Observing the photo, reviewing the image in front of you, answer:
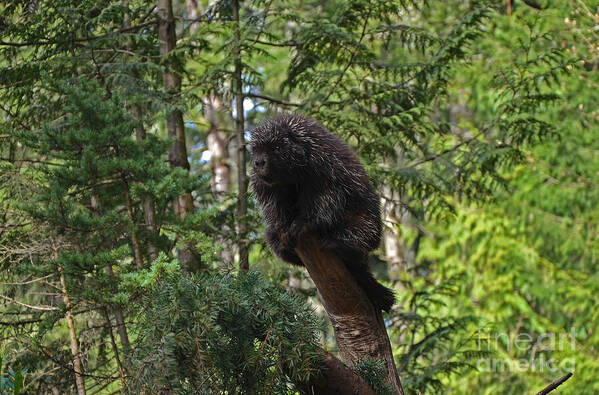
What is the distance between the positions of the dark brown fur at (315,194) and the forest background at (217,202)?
42 cm

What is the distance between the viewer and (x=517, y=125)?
757cm

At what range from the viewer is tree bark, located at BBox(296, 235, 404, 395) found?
13.6 feet

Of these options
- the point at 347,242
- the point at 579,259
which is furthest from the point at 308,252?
the point at 579,259

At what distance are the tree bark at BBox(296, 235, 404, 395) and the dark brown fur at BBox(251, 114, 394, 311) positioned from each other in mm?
78

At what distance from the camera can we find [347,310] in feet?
14.1

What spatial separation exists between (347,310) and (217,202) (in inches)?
120

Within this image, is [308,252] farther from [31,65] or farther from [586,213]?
[586,213]

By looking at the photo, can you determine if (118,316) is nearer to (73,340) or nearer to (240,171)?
(73,340)

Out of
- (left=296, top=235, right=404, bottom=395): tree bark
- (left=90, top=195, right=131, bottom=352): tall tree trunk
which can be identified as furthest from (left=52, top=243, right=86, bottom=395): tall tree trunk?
(left=296, top=235, right=404, bottom=395): tree bark

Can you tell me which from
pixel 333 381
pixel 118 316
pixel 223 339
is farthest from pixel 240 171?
pixel 223 339

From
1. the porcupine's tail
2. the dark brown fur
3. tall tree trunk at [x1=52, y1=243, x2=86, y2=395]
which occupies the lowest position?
tall tree trunk at [x1=52, y1=243, x2=86, y2=395]

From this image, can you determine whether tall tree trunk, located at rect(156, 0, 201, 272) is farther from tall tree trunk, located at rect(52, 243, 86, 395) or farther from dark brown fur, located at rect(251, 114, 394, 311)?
dark brown fur, located at rect(251, 114, 394, 311)

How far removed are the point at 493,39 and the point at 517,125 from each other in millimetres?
6377

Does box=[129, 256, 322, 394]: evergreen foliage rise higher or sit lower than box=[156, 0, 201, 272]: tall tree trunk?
lower
